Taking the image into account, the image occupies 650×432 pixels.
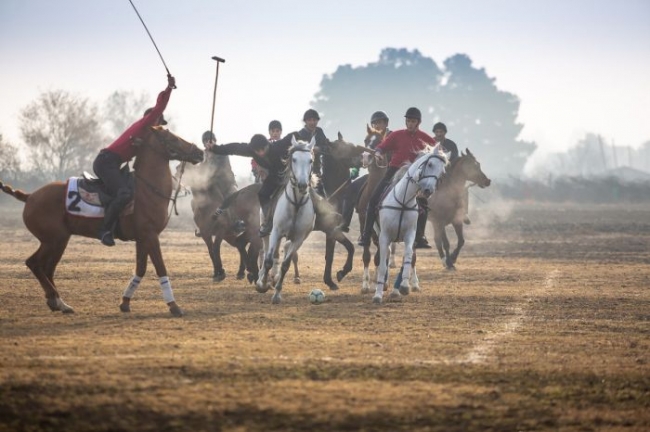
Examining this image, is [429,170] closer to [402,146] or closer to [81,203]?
[402,146]

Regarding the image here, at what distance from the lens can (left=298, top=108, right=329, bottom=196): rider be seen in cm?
1998

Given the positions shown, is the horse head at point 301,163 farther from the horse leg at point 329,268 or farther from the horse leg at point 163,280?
the horse leg at point 329,268

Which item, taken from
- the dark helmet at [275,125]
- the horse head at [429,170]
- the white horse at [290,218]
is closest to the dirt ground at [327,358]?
the white horse at [290,218]

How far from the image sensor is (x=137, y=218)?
15.0 meters

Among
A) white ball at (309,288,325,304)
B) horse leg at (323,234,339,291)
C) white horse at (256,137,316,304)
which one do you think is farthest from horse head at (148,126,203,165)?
horse leg at (323,234,339,291)

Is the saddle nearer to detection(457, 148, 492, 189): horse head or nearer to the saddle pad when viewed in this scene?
the saddle pad

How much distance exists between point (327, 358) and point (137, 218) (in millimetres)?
4750

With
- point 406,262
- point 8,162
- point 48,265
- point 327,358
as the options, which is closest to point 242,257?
point 406,262

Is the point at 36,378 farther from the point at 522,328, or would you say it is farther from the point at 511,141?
the point at 511,141

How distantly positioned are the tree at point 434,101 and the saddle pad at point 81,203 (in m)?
127

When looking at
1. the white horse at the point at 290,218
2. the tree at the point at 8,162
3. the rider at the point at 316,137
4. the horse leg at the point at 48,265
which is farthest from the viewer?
the tree at the point at 8,162

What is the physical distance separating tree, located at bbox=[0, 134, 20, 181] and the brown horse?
208ft

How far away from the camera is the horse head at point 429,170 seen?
1695cm

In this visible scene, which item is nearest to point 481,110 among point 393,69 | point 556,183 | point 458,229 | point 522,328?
point 393,69
